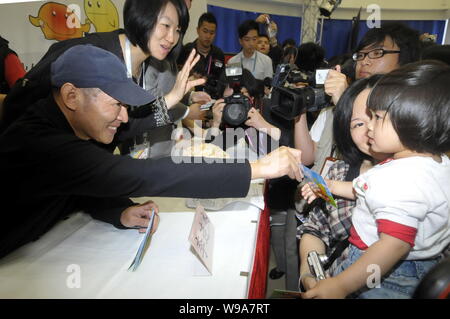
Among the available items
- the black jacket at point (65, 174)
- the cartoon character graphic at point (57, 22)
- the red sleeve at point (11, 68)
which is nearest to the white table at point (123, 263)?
the black jacket at point (65, 174)

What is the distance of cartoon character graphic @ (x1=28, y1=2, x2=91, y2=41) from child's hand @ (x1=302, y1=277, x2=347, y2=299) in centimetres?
310

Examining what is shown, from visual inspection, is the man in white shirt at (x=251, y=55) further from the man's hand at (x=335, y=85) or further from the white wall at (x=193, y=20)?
the man's hand at (x=335, y=85)

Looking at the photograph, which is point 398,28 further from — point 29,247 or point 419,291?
point 29,247

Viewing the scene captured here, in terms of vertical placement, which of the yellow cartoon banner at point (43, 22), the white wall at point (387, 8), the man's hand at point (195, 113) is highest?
the white wall at point (387, 8)

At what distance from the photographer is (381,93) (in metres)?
0.87

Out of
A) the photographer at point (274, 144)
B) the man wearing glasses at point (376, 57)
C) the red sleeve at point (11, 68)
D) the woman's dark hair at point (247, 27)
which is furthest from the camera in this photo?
the woman's dark hair at point (247, 27)

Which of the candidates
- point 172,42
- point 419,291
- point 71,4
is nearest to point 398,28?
point 172,42

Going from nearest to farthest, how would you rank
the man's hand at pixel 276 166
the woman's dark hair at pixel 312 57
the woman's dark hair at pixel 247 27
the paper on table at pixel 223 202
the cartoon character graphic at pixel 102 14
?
the man's hand at pixel 276 166, the paper on table at pixel 223 202, the woman's dark hair at pixel 312 57, the cartoon character graphic at pixel 102 14, the woman's dark hair at pixel 247 27

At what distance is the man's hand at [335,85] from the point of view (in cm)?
135

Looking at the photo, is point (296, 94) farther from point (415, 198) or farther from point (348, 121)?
point (415, 198)

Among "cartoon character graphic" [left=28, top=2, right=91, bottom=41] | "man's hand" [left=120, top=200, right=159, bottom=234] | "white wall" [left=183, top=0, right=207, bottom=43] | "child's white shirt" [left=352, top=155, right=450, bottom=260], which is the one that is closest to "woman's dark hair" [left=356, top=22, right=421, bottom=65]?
"child's white shirt" [left=352, top=155, right=450, bottom=260]

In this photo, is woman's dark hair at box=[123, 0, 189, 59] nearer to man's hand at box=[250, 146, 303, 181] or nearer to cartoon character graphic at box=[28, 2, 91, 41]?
man's hand at box=[250, 146, 303, 181]

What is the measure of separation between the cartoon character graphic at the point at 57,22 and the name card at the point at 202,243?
2.69 meters

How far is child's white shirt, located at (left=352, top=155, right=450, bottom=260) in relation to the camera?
77cm
